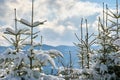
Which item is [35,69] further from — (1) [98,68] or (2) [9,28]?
(1) [98,68]

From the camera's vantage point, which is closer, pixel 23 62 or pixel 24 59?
pixel 24 59

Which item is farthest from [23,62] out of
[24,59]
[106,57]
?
[106,57]

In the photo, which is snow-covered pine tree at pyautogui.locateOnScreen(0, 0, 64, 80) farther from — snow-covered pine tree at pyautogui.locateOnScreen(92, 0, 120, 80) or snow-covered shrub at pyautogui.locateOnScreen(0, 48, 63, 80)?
snow-covered pine tree at pyautogui.locateOnScreen(92, 0, 120, 80)

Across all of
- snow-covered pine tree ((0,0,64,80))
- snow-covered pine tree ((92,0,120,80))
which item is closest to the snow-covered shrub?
snow-covered pine tree ((0,0,64,80))

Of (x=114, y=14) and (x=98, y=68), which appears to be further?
(x=114, y=14)

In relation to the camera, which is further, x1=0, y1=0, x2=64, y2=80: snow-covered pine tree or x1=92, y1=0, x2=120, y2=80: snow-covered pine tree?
x1=92, y1=0, x2=120, y2=80: snow-covered pine tree

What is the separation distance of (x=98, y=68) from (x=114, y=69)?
0.76 m

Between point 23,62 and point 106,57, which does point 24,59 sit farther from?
point 106,57

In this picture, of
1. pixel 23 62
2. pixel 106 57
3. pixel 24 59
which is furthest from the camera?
pixel 106 57

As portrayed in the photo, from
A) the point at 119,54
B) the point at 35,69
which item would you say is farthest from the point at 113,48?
the point at 35,69

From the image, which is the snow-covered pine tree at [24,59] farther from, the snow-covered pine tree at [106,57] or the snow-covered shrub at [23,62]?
the snow-covered pine tree at [106,57]

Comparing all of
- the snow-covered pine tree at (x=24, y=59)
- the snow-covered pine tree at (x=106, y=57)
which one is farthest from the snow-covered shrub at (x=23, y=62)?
the snow-covered pine tree at (x=106, y=57)

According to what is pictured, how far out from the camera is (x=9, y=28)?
38.2ft

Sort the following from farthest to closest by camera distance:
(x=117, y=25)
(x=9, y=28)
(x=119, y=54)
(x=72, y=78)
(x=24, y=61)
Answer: (x=72, y=78)
(x=117, y=25)
(x=119, y=54)
(x=9, y=28)
(x=24, y=61)
